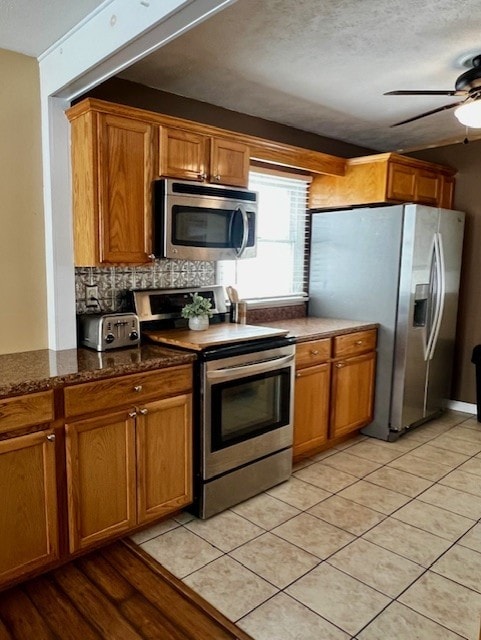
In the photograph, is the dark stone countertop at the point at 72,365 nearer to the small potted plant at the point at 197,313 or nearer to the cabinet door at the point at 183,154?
the small potted plant at the point at 197,313

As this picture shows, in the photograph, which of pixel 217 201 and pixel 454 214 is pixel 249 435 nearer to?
pixel 217 201

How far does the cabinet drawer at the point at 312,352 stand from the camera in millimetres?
3131

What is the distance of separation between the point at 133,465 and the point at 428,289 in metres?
2.60

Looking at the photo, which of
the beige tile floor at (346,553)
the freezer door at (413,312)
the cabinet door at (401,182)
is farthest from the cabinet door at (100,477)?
the cabinet door at (401,182)

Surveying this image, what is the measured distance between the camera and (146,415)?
7.52 ft

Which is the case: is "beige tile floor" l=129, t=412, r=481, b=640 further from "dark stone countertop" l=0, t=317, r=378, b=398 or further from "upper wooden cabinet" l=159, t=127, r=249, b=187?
"upper wooden cabinet" l=159, t=127, r=249, b=187

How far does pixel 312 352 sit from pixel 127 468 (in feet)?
4.88

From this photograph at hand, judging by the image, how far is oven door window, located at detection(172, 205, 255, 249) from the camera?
266cm

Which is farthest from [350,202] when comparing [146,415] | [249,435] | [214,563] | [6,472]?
[6,472]

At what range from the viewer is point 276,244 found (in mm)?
3857

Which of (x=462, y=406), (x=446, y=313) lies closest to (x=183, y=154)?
(x=446, y=313)

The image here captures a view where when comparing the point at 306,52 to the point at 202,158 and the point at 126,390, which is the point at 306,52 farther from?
the point at 126,390

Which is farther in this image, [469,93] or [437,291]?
[437,291]

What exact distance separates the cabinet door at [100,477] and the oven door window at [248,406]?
1.63ft
